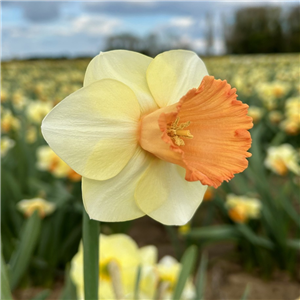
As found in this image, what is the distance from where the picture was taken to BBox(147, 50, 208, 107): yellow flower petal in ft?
1.43

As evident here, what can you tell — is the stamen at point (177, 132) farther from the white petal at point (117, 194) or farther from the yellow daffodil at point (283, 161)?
the yellow daffodil at point (283, 161)

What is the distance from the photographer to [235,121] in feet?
1.37

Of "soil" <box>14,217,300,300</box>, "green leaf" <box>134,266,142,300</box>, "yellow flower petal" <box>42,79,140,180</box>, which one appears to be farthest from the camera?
"soil" <box>14,217,300,300</box>

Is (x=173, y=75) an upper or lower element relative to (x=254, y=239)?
upper

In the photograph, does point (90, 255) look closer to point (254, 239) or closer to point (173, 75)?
point (173, 75)

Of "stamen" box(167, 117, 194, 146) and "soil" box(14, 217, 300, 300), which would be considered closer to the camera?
"stamen" box(167, 117, 194, 146)

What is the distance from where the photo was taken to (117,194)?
418mm

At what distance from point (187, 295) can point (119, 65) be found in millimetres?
580

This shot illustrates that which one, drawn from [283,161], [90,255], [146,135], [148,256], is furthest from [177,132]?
[283,161]

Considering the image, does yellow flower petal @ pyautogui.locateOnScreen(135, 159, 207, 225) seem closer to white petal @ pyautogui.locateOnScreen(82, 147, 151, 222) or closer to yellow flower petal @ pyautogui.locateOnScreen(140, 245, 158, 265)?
white petal @ pyautogui.locateOnScreen(82, 147, 151, 222)

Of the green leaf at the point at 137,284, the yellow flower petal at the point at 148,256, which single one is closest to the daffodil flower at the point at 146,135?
the green leaf at the point at 137,284

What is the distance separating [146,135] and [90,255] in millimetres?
149

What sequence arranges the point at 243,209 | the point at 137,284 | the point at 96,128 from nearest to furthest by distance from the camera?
the point at 96,128 → the point at 137,284 → the point at 243,209

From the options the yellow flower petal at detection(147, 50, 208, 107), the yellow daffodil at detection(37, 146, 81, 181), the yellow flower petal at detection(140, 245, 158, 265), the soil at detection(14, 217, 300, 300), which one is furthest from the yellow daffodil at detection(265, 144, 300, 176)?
the yellow flower petal at detection(147, 50, 208, 107)
